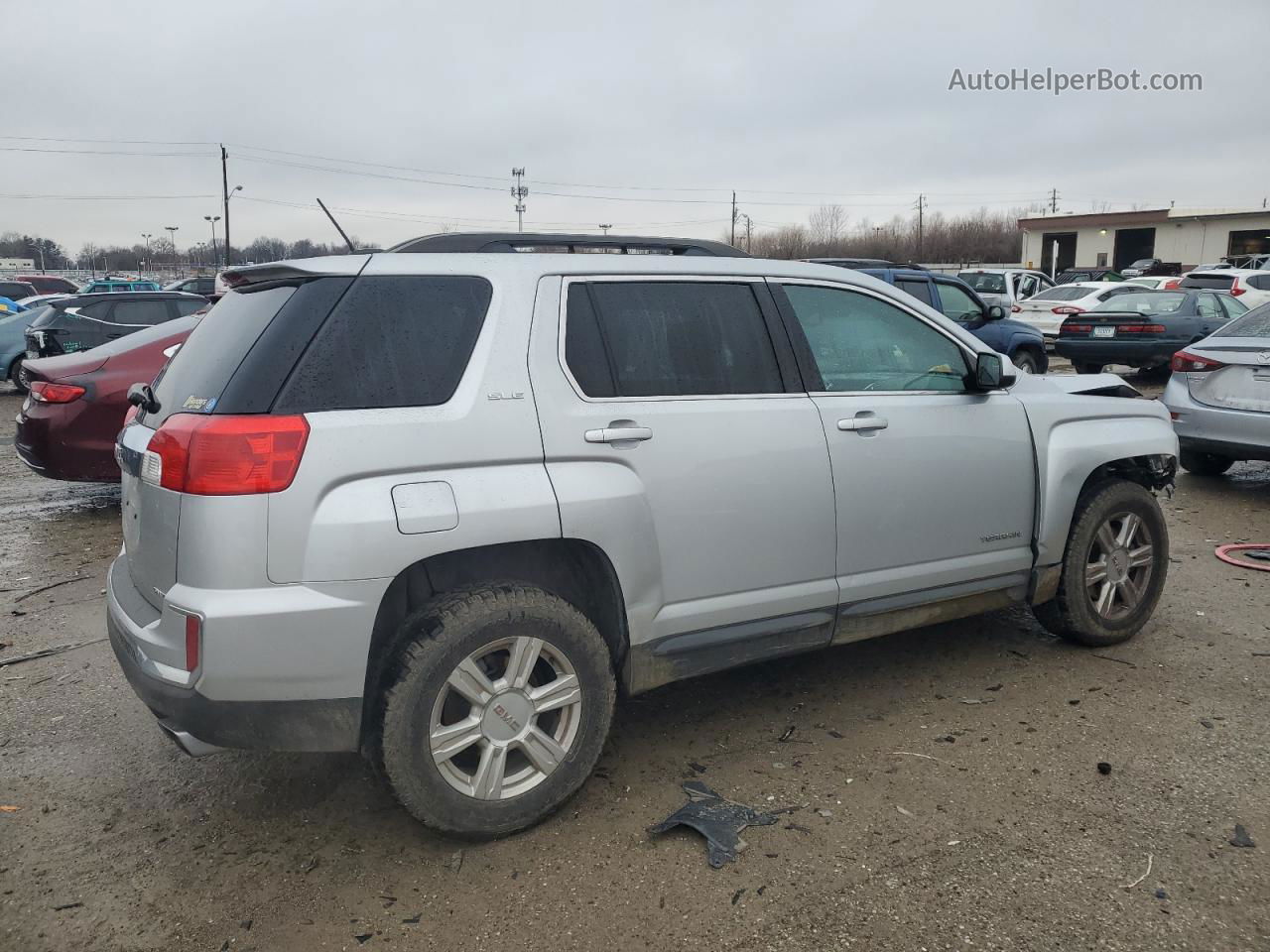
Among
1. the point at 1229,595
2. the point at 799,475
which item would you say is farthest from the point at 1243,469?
the point at 799,475

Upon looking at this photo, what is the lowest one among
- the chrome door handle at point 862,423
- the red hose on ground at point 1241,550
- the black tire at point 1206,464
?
the red hose on ground at point 1241,550

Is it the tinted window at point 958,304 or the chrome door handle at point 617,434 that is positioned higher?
the tinted window at point 958,304

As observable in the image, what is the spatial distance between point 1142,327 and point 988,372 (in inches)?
526

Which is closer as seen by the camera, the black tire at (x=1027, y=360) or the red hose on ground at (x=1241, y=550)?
the red hose on ground at (x=1241, y=550)

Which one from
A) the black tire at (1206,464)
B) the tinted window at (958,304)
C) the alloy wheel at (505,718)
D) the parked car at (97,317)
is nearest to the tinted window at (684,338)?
the alloy wheel at (505,718)

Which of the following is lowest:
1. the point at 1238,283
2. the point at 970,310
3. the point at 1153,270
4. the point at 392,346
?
the point at 392,346

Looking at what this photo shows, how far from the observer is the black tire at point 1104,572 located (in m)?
4.56

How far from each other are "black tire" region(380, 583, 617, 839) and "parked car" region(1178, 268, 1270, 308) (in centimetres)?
2418

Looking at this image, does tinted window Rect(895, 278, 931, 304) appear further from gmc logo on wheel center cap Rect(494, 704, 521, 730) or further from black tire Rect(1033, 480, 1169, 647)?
gmc logo on wheel center cap Rect(494, 704, 521, 730)

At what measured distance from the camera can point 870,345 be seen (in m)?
4.13

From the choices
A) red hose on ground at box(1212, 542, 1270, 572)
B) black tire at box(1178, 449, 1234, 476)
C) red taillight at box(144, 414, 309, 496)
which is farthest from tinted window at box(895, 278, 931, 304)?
red taillight at box(144, 414, 309, 496)

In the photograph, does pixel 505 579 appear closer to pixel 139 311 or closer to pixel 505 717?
pixel 505 717

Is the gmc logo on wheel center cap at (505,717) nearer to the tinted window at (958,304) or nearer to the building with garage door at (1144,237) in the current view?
the tinted window at (958,304)

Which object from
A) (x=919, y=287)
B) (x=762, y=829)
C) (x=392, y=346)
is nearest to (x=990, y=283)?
(x=919, y=287)
